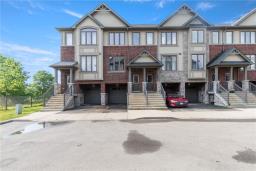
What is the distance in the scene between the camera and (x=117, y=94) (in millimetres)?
23594

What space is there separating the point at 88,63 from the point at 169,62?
439 inches

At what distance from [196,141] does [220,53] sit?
18.7 meters

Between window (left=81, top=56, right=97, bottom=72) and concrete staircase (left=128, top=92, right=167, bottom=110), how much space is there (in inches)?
260

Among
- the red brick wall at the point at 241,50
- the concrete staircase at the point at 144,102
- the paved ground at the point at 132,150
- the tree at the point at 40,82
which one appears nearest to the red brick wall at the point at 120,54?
the concrete staircase at the point at 144,102

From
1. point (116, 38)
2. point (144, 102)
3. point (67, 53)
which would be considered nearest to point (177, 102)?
point (144, 102)

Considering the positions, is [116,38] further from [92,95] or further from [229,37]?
[229,37]

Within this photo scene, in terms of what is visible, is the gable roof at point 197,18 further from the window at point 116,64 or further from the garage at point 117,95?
the garage at point 117,95

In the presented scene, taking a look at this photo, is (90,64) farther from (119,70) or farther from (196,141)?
(196,141)


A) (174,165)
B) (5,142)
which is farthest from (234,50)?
(5,142)

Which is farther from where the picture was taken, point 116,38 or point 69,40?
point 116,38

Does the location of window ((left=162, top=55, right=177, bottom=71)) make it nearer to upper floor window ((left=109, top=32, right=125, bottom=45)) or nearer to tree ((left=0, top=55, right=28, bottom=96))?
upper floor window ((left=109, top=32, right=125, bottom=45))

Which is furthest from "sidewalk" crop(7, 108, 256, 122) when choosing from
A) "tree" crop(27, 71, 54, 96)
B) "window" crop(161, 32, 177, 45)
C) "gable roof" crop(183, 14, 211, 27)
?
"tree" crop(27, 71, 54, 96)

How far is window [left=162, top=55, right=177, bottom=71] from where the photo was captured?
2066 centimetres

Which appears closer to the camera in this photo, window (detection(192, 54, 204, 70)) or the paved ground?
the paved ground
